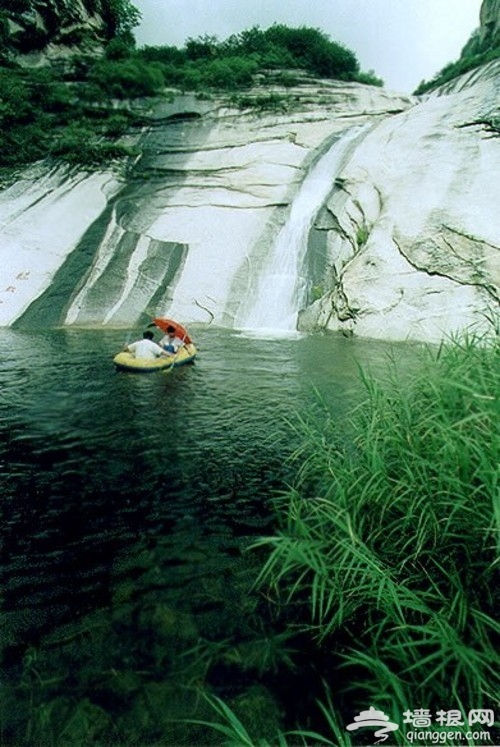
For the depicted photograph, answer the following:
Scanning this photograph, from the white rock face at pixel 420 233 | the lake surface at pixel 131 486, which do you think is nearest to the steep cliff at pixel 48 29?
the white rock face at pixel 420 233

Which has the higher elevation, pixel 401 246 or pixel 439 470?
pixel 401 246

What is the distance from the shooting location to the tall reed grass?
2547 millimetres

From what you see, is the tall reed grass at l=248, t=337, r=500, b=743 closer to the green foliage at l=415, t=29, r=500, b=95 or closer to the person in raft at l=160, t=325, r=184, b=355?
the person in raft at l=160, t=325, r=184, b=355

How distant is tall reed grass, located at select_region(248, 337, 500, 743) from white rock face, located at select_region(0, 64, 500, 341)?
1046cm

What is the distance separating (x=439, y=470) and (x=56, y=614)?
105 inches

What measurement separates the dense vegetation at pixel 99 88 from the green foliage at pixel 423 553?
24700 millimetres

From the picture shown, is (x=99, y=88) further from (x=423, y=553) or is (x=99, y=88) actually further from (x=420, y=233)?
(x=423, y=553)

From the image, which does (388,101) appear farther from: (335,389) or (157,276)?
(335,389)

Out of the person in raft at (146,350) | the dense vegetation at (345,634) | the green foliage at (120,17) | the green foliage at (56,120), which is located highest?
the green foliage at (120,17)

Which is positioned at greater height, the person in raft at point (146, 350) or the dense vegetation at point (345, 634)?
the person in raft at point (146, 350)

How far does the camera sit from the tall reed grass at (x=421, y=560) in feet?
8.36

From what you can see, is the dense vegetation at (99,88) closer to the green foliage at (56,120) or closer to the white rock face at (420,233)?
the green foliage at (56,120)

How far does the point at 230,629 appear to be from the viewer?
129 inches

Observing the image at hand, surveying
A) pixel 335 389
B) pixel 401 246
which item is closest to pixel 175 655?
pixel 335 389
